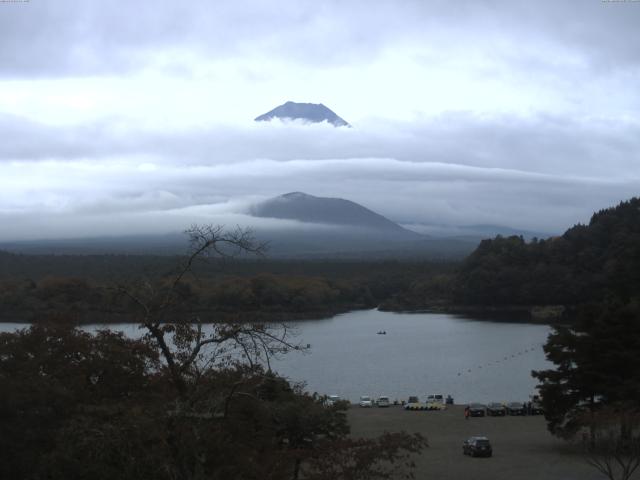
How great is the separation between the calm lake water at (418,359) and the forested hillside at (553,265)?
22.3 ft

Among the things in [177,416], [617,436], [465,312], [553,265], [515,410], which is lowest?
[515,410]

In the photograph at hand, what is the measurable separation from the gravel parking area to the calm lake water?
253 cm

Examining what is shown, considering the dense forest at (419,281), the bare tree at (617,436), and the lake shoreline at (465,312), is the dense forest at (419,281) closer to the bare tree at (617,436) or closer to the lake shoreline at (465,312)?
the lake shoreline at (465,312)

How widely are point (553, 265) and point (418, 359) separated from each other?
25.6 meters

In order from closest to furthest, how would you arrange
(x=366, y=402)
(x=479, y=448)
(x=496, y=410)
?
(x=479, y=448), (x=496, y=410), (x=366, y=402)

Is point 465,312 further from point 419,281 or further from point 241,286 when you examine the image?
point 241,286

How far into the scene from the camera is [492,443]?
1683 centimetres

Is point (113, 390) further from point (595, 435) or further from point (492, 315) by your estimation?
point (492, 315)

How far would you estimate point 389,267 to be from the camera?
75.9 meters

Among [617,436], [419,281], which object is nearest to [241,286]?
[419,281]

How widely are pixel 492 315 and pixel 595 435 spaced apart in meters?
42.8

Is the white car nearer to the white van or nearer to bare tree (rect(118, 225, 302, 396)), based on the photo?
the white van

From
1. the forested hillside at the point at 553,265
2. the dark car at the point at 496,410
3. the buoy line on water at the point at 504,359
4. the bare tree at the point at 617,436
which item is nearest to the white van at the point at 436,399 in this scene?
the dark car at the point at 496,410

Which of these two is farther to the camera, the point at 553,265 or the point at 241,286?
the point at 553,265
